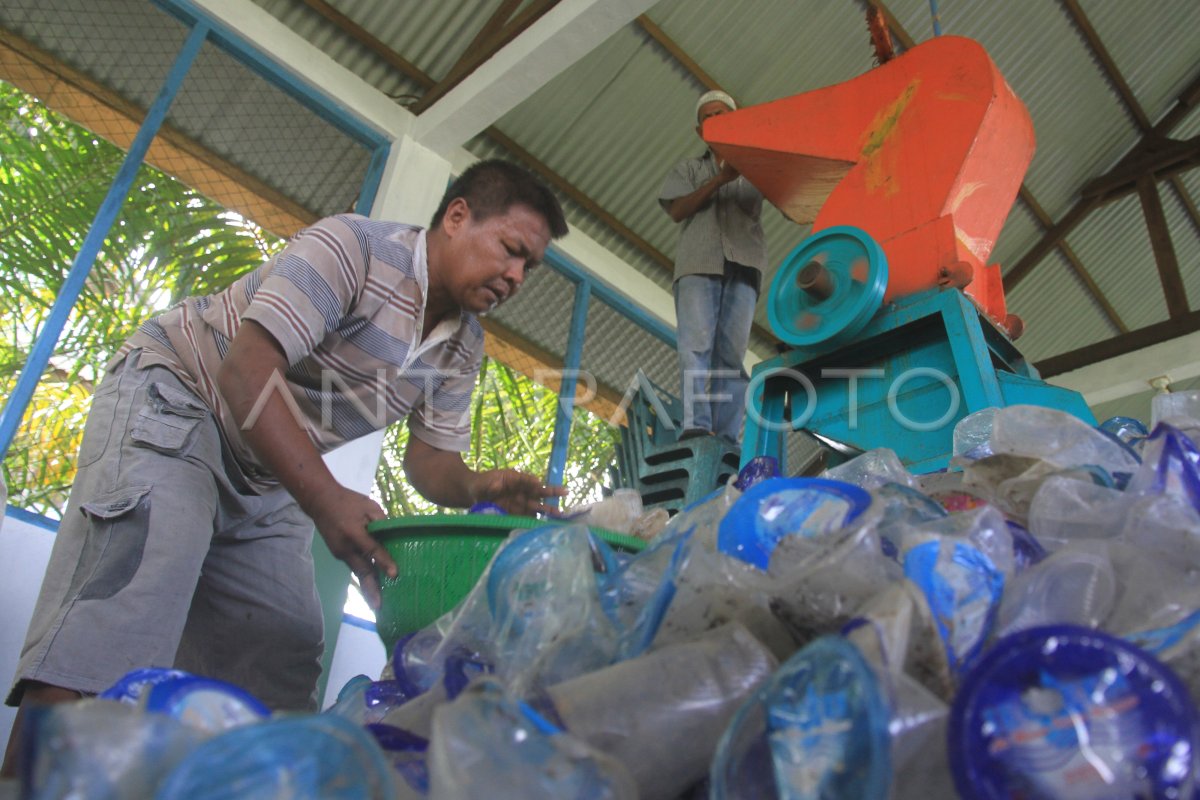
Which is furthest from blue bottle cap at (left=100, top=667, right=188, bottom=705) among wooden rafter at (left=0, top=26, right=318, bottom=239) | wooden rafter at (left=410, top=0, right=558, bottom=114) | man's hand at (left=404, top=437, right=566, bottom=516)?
wooden rafter at (left=0, top=26, right=318, bottom=239)

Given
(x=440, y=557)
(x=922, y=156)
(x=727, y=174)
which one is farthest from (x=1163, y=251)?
(x=440, y=557)

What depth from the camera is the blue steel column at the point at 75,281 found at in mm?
2457

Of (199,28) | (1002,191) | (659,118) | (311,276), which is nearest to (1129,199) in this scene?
(659,118)

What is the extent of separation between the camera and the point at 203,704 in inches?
17.6

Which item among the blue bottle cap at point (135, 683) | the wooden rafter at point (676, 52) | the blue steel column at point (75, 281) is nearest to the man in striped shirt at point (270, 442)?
the blue bottle cap at point (135, 683)

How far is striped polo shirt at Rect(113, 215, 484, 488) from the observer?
1.25m

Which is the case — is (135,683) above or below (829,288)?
below

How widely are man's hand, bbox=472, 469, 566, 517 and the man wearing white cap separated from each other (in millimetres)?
1422

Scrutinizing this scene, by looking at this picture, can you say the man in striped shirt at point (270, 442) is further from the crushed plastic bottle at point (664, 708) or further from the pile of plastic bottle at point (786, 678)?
the crushed plastic bottle at point (664, 708)

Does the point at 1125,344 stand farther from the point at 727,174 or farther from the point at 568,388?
the point at 727,174

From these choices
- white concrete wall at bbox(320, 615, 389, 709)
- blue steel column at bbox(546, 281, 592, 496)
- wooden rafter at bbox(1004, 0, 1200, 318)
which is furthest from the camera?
wooden rafter at bbox(1004, 0, 1200, 318)

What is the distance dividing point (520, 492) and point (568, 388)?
2.83 m

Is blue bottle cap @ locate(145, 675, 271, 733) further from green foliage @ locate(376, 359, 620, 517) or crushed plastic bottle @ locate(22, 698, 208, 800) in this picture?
green foliage @ locate(376, 359, 620, 517)

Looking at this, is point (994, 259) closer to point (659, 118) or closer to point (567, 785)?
point (659, 118)
